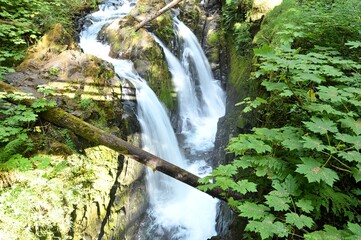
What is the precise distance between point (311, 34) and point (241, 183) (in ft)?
7.42

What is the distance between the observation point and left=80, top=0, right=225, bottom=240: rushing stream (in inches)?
221

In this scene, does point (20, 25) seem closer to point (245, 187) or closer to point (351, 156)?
point (245, 187)

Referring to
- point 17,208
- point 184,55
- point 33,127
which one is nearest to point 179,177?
point 17,208

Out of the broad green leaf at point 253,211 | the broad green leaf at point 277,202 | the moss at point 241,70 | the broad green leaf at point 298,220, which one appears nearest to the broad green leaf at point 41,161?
the broad green leaf at point 253,211

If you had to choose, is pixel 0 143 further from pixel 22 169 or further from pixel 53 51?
pixel 53 51

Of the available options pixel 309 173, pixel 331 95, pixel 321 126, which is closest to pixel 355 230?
pixel 309 173

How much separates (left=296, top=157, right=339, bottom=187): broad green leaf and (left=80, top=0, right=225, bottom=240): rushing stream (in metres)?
3.94

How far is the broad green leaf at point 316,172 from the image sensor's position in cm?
174

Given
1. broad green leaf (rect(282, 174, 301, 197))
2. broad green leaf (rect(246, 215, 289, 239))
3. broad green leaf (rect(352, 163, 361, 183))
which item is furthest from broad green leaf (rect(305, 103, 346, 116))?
broad green leaf (rect(246, 215, 289, 239))

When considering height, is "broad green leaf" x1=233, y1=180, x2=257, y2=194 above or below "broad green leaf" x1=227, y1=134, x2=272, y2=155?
below

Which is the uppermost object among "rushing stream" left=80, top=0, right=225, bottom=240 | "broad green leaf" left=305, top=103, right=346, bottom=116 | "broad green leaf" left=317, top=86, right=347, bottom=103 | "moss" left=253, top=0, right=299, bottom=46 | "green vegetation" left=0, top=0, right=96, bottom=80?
"green vegetation" left=0, top=0, right=96, bottom=80

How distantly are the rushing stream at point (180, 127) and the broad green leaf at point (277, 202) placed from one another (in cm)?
383

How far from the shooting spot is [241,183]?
2.16 m

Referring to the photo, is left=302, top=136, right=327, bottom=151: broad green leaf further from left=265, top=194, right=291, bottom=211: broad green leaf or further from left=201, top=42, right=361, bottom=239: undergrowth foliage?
left=265, top=194, right=291, bottom=211: broad green leaf
